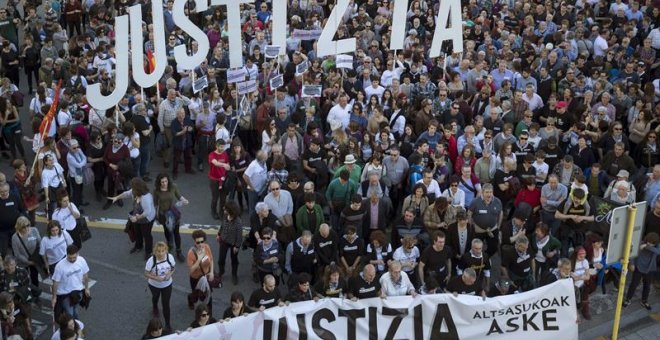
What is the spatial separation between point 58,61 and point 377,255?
8906mm

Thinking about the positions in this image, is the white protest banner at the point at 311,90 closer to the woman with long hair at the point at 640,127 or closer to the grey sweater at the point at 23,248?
the woman with long hair at the point at 640,127

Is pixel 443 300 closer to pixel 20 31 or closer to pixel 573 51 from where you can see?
pixel 573 51

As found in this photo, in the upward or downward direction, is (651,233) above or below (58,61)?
below

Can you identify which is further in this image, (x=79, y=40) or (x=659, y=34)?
(x=659, y=34)

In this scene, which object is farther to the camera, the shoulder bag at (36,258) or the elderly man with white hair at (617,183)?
the elderly man with white hair at (617,183)

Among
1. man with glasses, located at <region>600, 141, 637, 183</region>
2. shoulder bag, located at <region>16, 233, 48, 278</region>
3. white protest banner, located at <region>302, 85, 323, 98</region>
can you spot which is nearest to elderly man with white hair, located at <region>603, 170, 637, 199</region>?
man with glasses, located at <region>600, 141, 637, 183</region>

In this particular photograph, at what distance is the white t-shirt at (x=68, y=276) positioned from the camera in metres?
11.4

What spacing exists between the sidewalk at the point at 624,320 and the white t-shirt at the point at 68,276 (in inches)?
249

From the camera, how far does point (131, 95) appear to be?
17.0 m

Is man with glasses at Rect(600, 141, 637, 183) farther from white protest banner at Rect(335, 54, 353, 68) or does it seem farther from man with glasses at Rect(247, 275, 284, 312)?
man with glasses at Rect(247, 275, 284, 312)

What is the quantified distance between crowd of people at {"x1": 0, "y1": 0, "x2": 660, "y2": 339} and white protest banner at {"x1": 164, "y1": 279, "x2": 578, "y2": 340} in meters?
0.34

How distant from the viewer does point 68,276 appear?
11398mm

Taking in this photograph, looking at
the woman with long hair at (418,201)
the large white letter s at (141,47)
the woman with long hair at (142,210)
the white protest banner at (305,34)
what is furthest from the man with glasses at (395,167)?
the white protest banner at (305,34)

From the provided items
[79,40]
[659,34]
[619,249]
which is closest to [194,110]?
[79,40]
